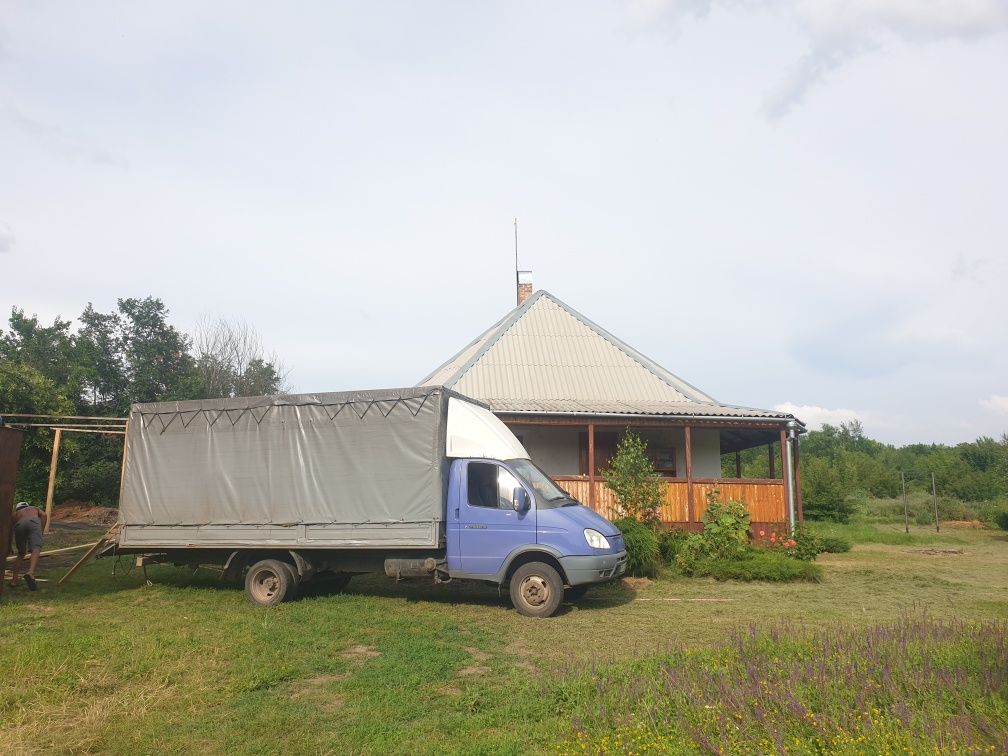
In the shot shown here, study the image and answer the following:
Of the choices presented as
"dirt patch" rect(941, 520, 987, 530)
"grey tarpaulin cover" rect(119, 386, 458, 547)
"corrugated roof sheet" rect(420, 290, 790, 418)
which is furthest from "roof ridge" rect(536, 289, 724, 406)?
"dirt patch" rect(941, 520, 987, 530)

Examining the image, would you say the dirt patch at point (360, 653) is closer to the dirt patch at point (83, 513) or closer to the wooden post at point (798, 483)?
the wooden post at point (798, 483)

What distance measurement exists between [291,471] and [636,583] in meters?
→ 6.02

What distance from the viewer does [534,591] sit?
9406 millimetres

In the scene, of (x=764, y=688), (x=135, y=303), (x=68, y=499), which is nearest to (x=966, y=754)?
(x=764, y=688)

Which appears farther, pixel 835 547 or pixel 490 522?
pixel 835 547

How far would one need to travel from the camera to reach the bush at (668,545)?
13609 millimetres

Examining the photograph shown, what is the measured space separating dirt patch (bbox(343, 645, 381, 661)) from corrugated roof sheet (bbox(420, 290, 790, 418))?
28.3 feet

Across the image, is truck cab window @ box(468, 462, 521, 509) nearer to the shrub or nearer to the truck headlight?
the truck headlight

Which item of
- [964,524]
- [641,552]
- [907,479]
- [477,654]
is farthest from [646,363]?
[907,479]

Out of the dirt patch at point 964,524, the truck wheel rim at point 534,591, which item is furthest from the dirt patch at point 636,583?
the dirt patch at point 964,524

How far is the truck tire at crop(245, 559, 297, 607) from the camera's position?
990 centimetres

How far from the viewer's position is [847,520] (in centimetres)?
2947

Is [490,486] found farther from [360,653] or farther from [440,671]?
[440,671]

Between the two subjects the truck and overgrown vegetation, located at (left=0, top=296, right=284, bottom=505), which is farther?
overgrown vegetation, located at (left=0, top=296, right=284, bottom=505)
